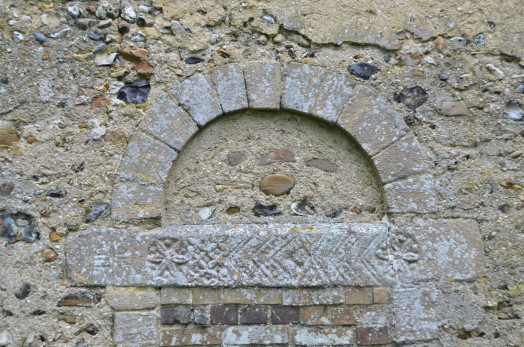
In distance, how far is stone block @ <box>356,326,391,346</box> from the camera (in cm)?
283

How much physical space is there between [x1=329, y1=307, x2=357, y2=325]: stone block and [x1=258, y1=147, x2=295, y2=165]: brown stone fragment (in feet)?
2.94

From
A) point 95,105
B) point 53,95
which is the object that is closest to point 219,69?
point 95,105


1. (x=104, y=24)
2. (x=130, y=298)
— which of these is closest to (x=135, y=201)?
(x=130, y=298)

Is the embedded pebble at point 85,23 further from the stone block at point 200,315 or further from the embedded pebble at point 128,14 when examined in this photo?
the stone block at point 200,315

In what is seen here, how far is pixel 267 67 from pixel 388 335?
65.7 inches

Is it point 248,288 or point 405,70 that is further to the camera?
point 405,70

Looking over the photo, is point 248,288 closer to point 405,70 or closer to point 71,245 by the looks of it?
point 71,245

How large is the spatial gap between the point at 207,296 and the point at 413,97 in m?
1.66

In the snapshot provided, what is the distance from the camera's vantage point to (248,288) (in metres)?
2.86

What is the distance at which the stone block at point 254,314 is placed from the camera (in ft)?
9.30

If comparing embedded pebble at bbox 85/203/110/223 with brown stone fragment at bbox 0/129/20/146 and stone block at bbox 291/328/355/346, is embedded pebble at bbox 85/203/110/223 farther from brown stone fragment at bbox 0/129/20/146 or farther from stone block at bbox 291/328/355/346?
stone block at bbox 291/328/355/346

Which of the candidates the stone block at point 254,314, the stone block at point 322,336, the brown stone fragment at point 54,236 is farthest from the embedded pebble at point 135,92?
the stone block at point 322,336

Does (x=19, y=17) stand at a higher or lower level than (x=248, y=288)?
higher

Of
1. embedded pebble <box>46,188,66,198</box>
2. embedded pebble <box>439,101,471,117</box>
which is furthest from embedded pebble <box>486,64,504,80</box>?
embedded pebble <box>46,188,66,198</box>
